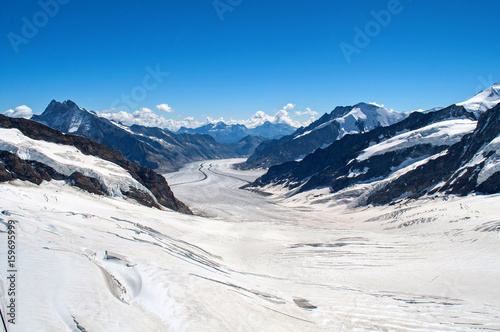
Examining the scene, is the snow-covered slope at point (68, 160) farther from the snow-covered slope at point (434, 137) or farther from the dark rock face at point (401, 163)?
the snow-covered slope at point (434, 137)

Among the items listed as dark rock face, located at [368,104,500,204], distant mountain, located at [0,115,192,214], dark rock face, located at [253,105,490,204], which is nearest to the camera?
distant mountain, located at [0,115,192,214]

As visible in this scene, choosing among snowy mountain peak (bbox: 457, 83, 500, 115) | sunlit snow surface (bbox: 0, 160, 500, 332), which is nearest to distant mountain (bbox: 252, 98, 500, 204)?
sunlit snow surface (bbox: 0, 160, 500, 332)

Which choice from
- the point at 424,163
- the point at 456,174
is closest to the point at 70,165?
the point at 456,174

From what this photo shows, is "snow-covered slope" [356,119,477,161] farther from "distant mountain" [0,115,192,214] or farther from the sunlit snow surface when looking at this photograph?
A: "distant mountain" [0,115,192,214]

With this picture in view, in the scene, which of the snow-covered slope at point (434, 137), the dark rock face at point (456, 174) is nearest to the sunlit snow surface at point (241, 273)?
the dark rock face at point (456, 174)

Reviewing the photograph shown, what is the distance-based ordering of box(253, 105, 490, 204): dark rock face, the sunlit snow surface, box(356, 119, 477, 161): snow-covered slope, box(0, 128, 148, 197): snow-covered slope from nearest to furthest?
the sunlit snow surface < box(0, 128, 148, 197): snow-covered slope < box(253, 105, 490, 204): dark rock face < box(356, 119, 477, 161): snow-covered slope

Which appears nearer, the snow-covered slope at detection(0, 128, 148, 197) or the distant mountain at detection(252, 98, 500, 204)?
the snow-covered slope at detection(0, 128, 148, 197)

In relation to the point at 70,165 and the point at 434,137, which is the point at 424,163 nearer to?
the point at 434,137
